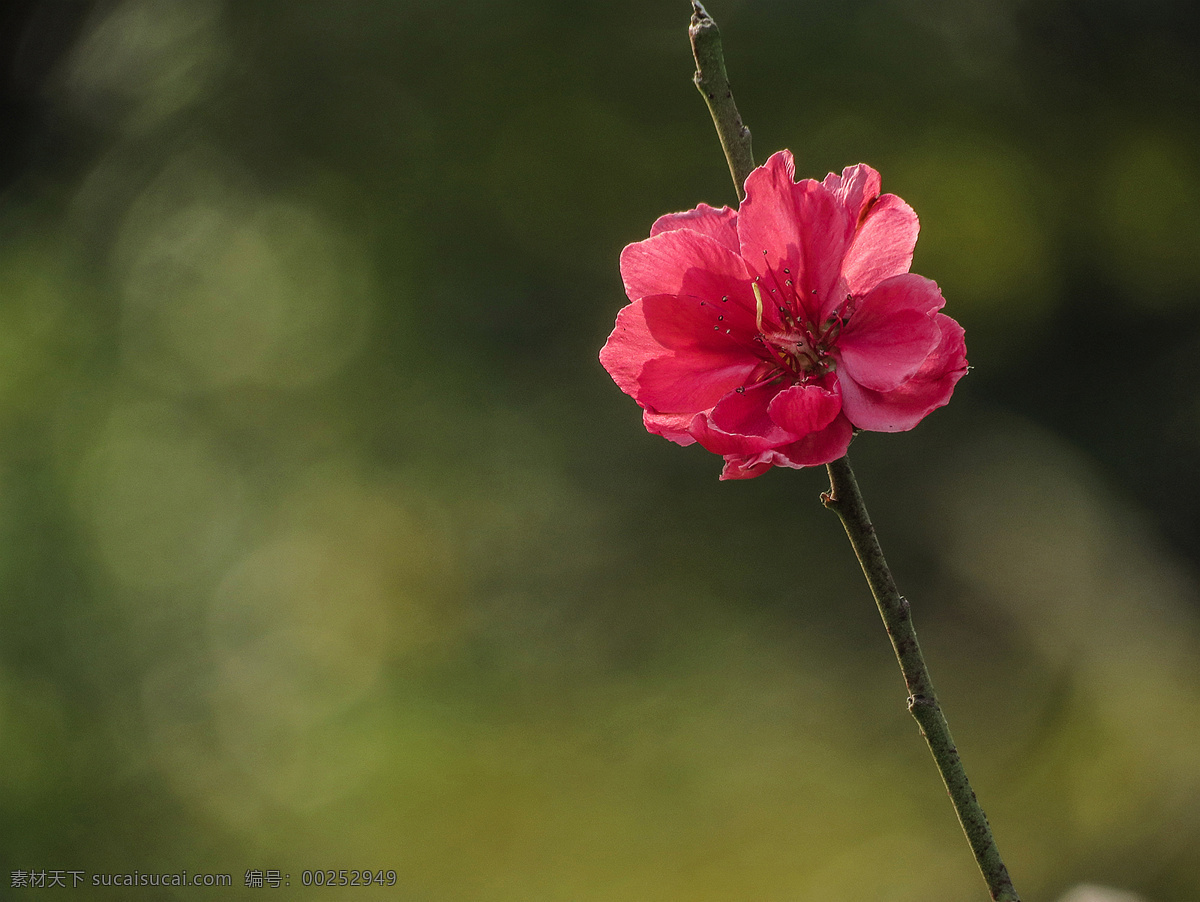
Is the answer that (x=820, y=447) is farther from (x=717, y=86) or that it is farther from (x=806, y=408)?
(x=717, y=86)

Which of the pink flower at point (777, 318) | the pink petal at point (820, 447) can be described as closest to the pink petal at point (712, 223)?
the pink flower at point (777, 318)

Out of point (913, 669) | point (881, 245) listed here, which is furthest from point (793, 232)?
point (913, 669)

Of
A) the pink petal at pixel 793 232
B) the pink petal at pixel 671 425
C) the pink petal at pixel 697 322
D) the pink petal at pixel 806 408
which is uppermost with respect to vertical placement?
the pink petal at pixel 793 232

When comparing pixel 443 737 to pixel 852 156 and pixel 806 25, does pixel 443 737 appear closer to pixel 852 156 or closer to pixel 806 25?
pixel 852 156

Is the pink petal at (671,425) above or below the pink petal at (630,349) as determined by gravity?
below

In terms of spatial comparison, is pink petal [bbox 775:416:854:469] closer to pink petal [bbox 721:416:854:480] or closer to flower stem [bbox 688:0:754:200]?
pink petal [bbox 721:416:854:480]

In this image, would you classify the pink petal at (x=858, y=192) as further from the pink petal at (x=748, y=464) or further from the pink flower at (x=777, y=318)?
the pink petal at (x=748, y=464)

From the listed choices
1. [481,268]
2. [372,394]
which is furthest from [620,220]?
[372,394]
